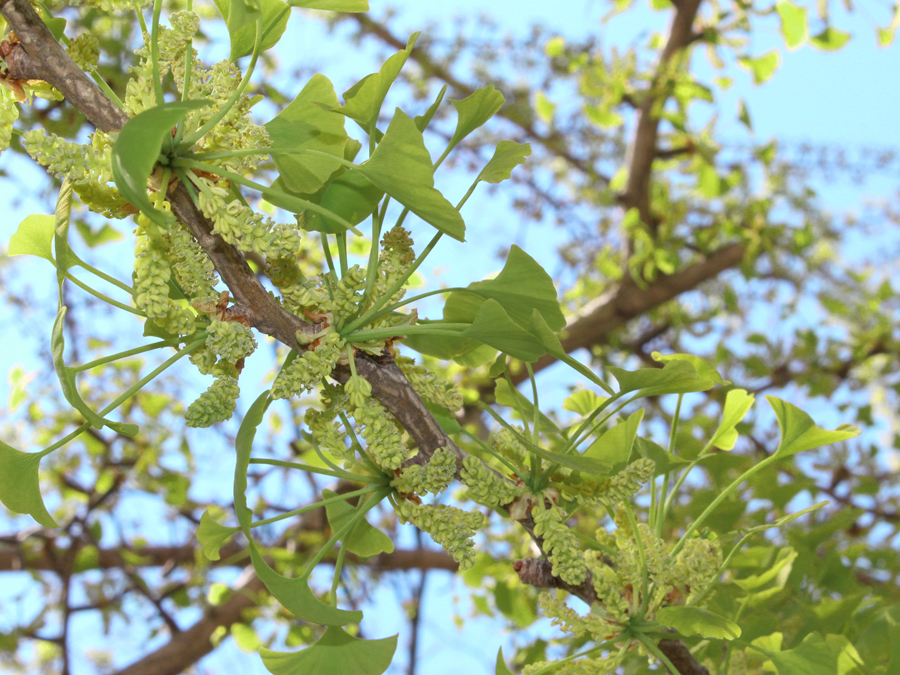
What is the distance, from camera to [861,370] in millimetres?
1297

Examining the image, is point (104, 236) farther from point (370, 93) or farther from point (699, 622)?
point (699, 622)

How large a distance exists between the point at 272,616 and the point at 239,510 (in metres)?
0.76

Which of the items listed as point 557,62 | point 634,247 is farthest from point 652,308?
point 557,62

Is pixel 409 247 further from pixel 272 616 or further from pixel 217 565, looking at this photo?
pixel 217 565

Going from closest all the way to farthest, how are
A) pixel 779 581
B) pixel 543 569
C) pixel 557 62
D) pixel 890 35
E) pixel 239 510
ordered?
pixel 239 510 → pixel 543 569 → pixel 779 581 → pixel 890 35 → pixel 557 62

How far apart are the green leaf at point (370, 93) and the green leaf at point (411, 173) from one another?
0.15 ft

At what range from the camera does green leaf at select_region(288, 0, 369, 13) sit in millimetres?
329

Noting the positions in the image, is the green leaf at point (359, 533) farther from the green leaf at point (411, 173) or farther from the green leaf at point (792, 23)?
the green leaf at point (792, 23)

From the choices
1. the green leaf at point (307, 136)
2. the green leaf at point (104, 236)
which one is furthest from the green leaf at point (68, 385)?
the green leaf at point (104, 236)

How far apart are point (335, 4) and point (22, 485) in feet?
0.99

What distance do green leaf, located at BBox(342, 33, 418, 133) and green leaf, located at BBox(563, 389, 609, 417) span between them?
0.25 metres

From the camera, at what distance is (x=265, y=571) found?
1.03 ft

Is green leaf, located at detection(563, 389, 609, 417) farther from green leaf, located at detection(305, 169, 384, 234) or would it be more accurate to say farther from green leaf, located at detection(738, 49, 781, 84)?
green leaf, located at detection(738, 49, 781, 84)

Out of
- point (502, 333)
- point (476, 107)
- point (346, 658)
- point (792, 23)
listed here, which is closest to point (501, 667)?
point (346, 658)
